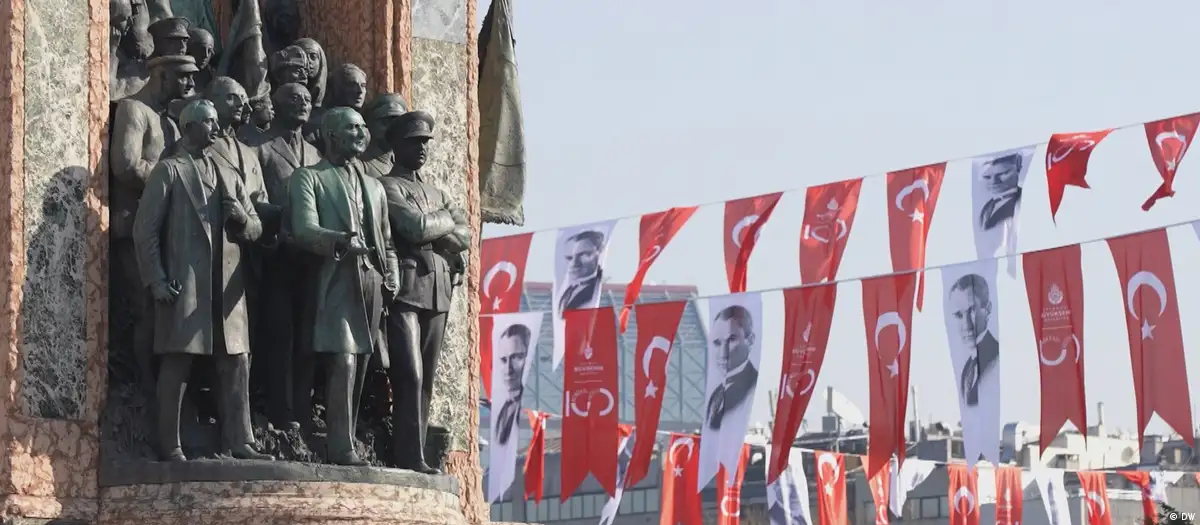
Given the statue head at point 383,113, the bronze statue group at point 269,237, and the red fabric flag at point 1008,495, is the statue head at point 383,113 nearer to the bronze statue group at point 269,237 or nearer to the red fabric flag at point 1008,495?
the bronze statue group at point 269,237

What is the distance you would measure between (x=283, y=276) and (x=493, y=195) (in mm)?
3007

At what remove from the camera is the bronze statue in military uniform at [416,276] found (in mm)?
16016

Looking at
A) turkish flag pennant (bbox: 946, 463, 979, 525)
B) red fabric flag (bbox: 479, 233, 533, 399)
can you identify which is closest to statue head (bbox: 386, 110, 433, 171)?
red fabric flag (bbox: 479, 233, 533, 399)

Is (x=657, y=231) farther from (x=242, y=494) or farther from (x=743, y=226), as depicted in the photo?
(x=242, y=494)

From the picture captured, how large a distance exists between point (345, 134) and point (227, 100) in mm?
633

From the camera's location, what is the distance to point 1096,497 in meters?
35.7

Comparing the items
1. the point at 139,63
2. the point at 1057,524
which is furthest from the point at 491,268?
the point at 139,63

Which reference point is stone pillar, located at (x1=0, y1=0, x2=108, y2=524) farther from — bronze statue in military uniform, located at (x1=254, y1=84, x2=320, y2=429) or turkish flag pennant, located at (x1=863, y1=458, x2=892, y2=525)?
turkish flag pennant, located at (x1=863, y1=458, x2=892, y2=525)

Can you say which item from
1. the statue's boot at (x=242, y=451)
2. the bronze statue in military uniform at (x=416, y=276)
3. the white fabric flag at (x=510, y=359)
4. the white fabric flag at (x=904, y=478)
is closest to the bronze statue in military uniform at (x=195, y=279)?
the statue's boot at (x=242, y=451)

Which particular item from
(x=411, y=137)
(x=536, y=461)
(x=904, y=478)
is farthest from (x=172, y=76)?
(x=904, y=478)

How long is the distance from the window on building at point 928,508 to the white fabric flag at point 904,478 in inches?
1341

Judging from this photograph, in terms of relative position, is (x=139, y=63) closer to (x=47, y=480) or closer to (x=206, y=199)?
(x=206, y=199)

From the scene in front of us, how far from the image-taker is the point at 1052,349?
90.6 feet

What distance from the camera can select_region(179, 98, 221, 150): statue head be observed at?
15500 millimetres
